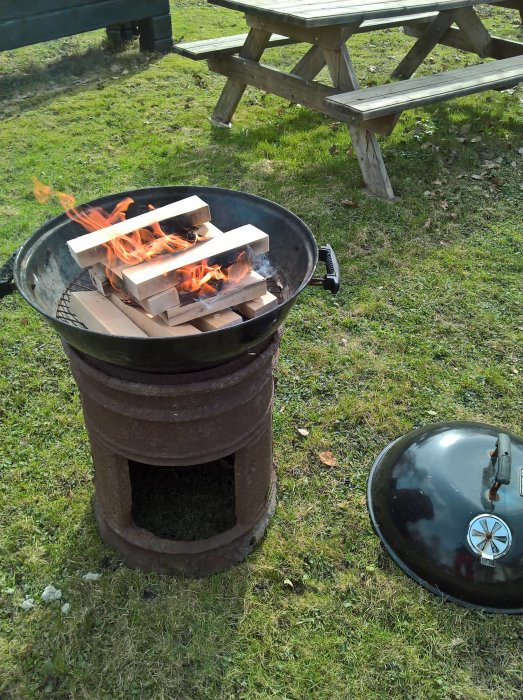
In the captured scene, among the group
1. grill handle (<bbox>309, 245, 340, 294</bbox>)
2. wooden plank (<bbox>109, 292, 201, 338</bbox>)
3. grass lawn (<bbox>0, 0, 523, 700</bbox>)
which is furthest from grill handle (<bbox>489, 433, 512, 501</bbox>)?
wooden plank (<bbox>109, 292, 201, 338</bbox>)

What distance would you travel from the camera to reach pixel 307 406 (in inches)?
131

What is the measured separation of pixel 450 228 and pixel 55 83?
5.70 meters

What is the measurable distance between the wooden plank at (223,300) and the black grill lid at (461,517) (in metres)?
1.14

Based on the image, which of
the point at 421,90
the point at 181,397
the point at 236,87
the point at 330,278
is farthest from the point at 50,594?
the point at 236,87

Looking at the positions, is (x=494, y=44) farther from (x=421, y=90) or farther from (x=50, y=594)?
(x=50, y=594)

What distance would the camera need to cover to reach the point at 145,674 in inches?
85.7

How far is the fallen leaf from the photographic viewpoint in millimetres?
3008

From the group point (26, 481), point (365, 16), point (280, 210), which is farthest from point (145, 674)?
point (365, 16)

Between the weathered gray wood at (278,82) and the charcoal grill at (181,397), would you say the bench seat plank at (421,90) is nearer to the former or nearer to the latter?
the weathered gray wood at (278,82)

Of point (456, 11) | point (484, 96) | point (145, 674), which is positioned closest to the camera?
point (145, 674)

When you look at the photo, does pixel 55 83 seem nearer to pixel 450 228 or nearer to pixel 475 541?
pixel 450 228

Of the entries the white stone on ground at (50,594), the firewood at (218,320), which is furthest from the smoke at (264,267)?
the white stone on ground at (50,594)

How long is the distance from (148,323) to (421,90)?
13.5ft

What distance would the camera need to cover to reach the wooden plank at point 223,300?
6.29ft
